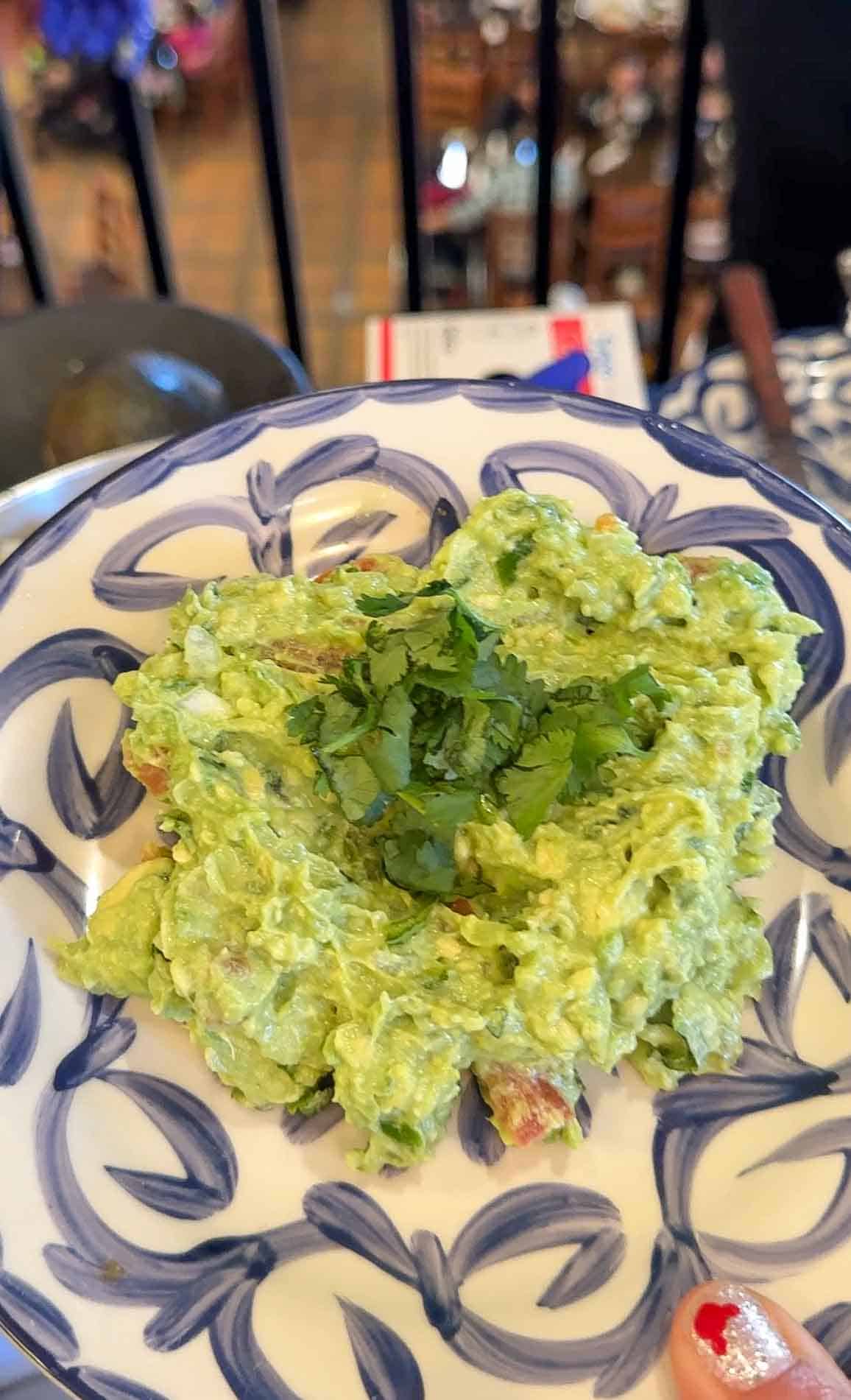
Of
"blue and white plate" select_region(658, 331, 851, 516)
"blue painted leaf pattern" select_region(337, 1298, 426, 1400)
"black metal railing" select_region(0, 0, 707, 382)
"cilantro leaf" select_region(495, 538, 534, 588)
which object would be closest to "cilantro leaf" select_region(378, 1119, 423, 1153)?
"blue painted leaf pattern" select_region(337, 1298, 426, 1400)

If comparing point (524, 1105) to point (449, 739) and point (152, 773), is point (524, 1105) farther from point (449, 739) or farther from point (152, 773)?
point (152, 773)

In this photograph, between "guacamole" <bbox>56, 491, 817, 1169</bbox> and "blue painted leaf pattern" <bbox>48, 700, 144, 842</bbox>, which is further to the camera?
"blue painted leaf pattern" <bbox>48, 700, 144, 842</bbox>

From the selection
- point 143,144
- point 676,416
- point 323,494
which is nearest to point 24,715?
point 323,494

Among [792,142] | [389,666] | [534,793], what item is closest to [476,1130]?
[534,793]

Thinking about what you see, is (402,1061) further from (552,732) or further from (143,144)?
(143,144)

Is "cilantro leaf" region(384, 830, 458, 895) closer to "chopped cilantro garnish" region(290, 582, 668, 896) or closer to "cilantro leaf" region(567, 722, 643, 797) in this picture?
"chopped cilantro garnish" region(290, 582, 668, 896)
